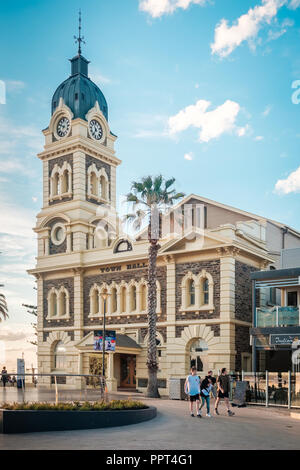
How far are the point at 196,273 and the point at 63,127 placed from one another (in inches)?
611

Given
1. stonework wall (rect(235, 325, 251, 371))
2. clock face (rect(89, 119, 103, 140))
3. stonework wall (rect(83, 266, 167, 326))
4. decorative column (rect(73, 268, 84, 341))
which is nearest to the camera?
stonework wall (rect(235, 325, 251, 371))

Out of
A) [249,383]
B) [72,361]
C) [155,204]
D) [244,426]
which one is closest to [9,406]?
[244,426]

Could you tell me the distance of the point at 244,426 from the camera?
655 inches

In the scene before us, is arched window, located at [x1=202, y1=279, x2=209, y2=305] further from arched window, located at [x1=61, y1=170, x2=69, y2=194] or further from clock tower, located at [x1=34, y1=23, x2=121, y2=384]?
arched window, located at [x1=61, y1=170, x2=69, y2=194]

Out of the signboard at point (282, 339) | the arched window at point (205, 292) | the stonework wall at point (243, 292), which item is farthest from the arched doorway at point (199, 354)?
the signboard at point (282, 339)

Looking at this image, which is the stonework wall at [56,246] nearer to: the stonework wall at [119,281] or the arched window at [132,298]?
the stonework wall at [119,281]

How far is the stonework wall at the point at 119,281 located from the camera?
33.2m

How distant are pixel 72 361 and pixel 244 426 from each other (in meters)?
21.8

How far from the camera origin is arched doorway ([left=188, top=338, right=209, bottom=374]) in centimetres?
3096

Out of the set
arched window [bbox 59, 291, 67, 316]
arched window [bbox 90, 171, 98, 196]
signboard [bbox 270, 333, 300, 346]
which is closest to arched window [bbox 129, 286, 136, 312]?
arched window [bbox 59, 291, 67, 316]

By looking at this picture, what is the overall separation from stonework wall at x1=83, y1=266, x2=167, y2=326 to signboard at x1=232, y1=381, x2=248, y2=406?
29.3 ft

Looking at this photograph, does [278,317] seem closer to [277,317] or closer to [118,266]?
[277,317]

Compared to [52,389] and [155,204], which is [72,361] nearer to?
[155,204]

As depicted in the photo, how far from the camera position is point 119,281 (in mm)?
35469
